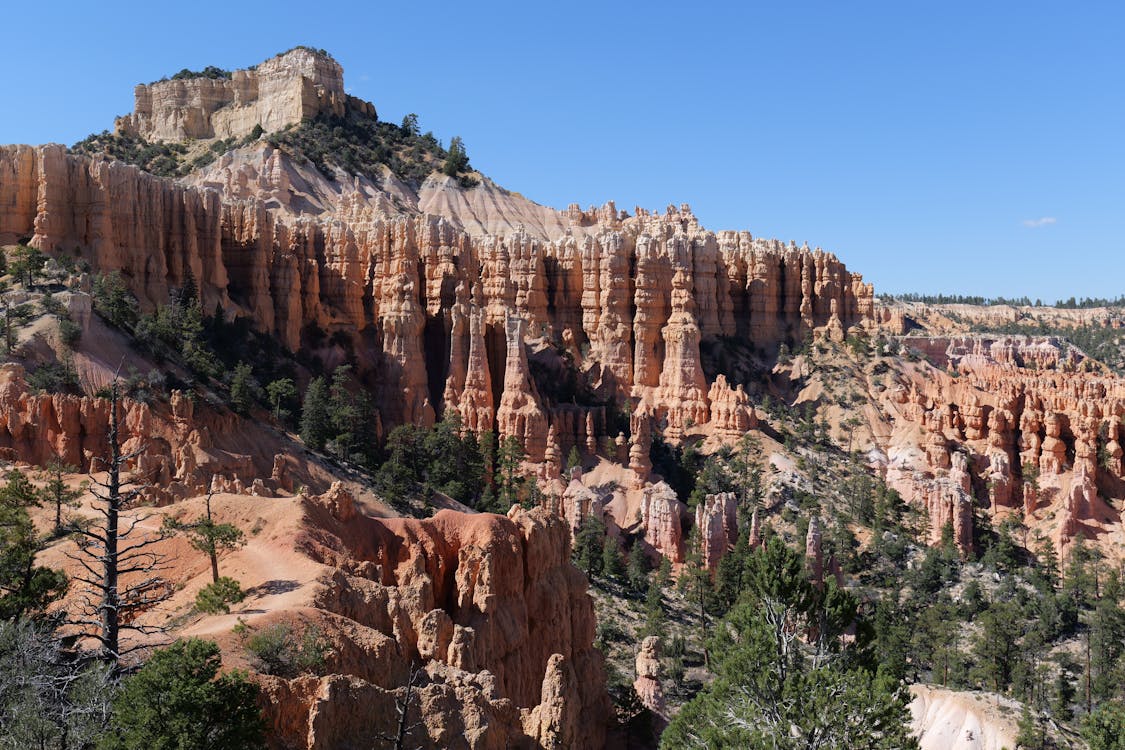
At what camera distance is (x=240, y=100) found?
104312mm

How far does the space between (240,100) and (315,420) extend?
63642 millimetres

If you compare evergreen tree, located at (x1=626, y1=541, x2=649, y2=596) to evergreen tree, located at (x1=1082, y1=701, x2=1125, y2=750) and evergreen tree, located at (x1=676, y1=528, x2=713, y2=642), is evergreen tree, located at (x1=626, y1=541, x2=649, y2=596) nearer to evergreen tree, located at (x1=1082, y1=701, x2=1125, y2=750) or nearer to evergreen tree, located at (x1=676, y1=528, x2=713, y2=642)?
evergreen tree, located at (x1=676, y1=528, x2=713, y2=642)

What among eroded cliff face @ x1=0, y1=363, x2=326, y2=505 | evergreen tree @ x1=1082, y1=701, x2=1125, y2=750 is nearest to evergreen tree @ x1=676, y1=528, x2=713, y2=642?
eroded cliff face @ x1=0, y1=363, x2=326, y2=505

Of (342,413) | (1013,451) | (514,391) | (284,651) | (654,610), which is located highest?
(514,391)

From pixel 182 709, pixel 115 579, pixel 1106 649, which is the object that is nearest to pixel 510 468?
pixel 1106 649

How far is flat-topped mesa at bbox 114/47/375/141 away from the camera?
10175cm

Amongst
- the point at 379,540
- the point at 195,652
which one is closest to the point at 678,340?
the point at 379,540

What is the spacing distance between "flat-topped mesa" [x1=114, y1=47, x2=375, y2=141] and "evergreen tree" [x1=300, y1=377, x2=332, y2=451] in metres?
54.6

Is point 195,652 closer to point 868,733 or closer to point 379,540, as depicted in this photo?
point 379,540

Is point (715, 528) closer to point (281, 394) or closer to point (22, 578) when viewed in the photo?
point (281, 394)

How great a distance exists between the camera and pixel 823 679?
2259cm

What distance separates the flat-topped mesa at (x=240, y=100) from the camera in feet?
334

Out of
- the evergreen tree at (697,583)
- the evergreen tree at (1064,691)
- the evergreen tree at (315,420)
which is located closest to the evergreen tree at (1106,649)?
Result: the evergreen tree at (1064,691)

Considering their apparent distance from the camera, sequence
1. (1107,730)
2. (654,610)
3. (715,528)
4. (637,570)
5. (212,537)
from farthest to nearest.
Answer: (715,528)
(637,570)
(654,610)
(1107,730)
(212,537)
